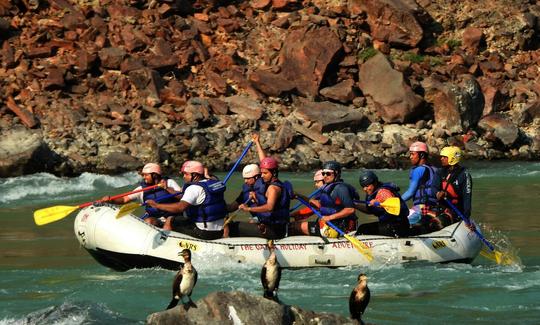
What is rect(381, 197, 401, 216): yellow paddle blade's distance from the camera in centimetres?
1349

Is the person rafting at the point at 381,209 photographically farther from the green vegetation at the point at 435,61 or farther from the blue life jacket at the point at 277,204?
the green vegetation at the point at 435,61

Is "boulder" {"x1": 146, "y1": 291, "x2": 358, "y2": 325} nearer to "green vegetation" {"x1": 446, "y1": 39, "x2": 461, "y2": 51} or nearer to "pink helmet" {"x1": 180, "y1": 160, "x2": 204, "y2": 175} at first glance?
"pink helmet" {"x1": 180, "y1": 160, "x2": 204, "y2": 175}

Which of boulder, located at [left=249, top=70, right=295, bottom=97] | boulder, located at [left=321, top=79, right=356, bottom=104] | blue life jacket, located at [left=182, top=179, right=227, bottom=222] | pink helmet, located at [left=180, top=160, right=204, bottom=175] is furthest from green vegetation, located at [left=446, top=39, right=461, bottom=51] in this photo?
pink helmet, located at [left=180, top=160, right=204, bottom=175]

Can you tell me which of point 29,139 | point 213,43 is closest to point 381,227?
point 29,139

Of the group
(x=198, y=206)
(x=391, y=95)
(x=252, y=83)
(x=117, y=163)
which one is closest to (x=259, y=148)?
(x=198, y=206)

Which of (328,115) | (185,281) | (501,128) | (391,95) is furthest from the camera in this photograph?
(501,128)

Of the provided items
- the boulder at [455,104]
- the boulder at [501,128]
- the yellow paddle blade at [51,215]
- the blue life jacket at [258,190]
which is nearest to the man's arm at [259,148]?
the blue life jacket at [258,190]

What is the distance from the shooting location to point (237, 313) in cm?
918

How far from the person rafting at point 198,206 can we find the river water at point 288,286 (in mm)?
554

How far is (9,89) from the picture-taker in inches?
1146

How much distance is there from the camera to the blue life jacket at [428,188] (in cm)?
1436

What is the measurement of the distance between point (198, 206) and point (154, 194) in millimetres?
761

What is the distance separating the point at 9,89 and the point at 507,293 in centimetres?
1941

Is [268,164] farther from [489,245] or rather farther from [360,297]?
[360,297]
